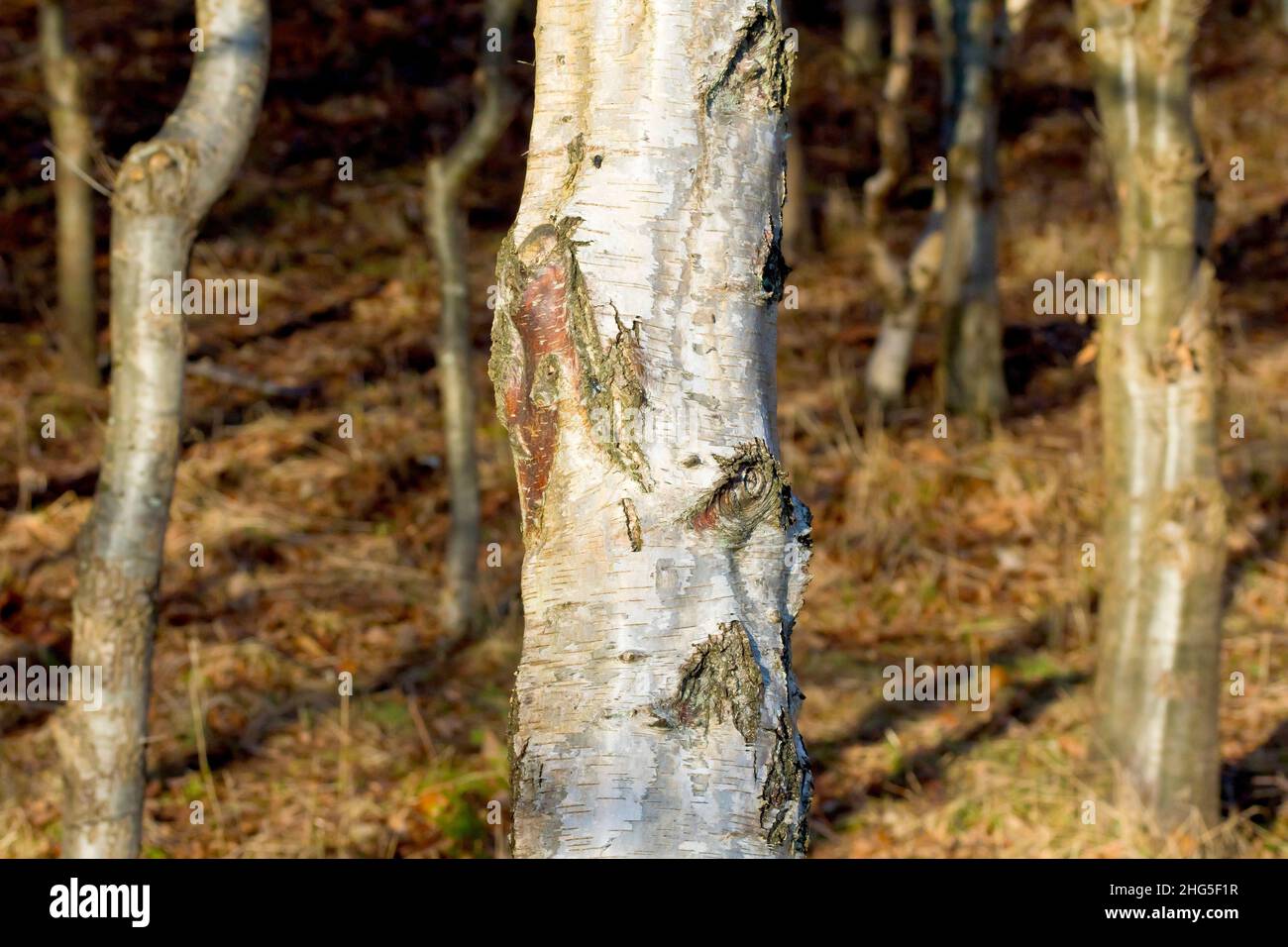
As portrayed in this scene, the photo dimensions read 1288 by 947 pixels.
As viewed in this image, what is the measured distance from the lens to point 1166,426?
4727 mm

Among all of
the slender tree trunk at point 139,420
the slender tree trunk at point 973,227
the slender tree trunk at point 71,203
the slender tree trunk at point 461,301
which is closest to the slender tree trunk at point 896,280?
the slender tree trunk at point 973,227

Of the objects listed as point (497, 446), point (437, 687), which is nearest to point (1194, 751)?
point (437, 687)

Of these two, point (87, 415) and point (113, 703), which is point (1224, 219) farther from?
point (113, 703)

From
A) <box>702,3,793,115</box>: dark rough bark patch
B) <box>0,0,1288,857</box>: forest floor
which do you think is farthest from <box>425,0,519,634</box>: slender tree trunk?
<box>702,3,793,115</box>: dark rough bark patch

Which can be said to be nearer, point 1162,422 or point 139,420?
point 139,420

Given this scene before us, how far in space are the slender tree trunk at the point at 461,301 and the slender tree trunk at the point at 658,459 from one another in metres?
4.07

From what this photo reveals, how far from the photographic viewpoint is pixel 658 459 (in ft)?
6.21

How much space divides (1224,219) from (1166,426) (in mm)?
7999

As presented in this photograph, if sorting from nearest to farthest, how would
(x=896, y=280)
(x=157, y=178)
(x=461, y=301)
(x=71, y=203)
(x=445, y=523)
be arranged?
(x=157, y=178) → (x=461, y=301) → (x=445, y=523) → (x=71, y=203) → (x=896, y=280)

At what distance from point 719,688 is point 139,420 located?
8.72ft

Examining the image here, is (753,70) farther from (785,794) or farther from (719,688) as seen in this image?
(785,794)

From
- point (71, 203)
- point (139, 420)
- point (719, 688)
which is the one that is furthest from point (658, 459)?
point (71, 203)

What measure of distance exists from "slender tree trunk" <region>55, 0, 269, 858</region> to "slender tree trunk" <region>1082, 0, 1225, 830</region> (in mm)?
3076

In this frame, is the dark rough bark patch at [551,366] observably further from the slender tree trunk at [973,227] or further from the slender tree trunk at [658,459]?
the slender tree trunk at [973,227]
